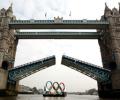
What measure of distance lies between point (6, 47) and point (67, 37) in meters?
16.5

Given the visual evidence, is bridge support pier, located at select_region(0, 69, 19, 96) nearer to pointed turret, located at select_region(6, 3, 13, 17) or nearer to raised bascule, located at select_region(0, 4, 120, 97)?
raised bascule, located at select_region(0, 4, 120, 97)

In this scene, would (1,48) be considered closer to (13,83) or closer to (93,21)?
(13,83)

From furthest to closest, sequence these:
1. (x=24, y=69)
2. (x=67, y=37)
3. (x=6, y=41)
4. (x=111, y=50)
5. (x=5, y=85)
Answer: (x=67, y=37) → (x=6, y=41) → (x=111, y=50) → (x=24, y=69) → (x=5, y=85)

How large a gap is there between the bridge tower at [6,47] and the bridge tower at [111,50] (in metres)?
22.8

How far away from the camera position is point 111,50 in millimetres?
40875

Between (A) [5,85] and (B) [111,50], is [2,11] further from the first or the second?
(B) [111,50]

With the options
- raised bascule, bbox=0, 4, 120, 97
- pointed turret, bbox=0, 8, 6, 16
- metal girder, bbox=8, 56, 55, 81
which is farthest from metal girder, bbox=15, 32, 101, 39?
metal girder, bbox=8, 56, 55, 81

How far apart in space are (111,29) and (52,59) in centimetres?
1665

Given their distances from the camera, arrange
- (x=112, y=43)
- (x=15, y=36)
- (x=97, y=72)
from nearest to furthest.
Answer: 1. (x=97, y=72)
2. (x=112, y=43)
3. (x=15, y=36)

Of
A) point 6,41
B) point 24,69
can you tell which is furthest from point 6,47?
point 24,69

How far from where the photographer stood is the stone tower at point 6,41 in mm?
40844

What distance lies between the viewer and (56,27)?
141ft

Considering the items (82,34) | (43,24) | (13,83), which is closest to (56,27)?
(43,24)

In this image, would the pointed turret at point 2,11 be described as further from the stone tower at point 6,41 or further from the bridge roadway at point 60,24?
the bridge roadway at point 60,24
